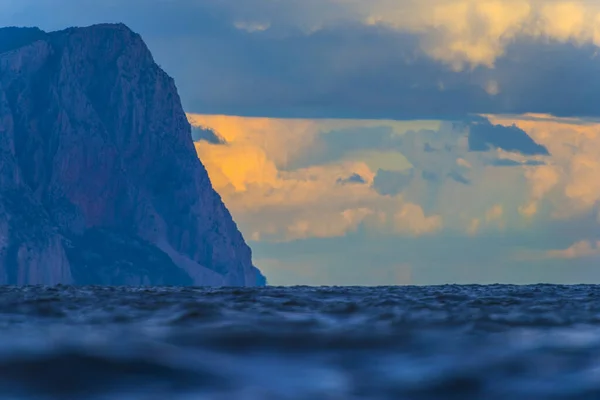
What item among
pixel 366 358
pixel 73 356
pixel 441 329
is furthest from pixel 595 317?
pixel 73 356

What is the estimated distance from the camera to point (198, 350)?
747 inches

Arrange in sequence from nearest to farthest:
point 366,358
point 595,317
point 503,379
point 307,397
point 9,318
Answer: point 307,397 → point 503,379 → point 366,358 → point 9,318 → point 595,317

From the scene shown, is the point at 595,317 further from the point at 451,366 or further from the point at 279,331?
the point at 451,366

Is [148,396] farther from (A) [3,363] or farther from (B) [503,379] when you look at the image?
(B) [503,379]

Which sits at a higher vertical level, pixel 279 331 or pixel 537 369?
pixel 279 331

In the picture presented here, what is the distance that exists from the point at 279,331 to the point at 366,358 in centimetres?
644

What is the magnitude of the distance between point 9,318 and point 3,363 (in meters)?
15.9

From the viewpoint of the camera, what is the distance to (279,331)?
24.1m

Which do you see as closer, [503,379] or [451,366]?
[503,379]

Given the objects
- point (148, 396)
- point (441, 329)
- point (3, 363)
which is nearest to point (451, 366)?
point (148, 396)

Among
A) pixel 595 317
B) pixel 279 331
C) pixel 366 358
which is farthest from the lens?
pixel 595 317

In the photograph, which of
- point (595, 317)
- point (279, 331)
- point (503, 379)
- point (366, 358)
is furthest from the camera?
point (595, 317)

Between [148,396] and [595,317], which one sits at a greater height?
[595,317]

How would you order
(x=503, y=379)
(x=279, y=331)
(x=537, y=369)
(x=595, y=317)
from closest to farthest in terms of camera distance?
(x=503, y=379)
(x=537, y=369)
(x=279, y=331)
(x=595, y=317)
